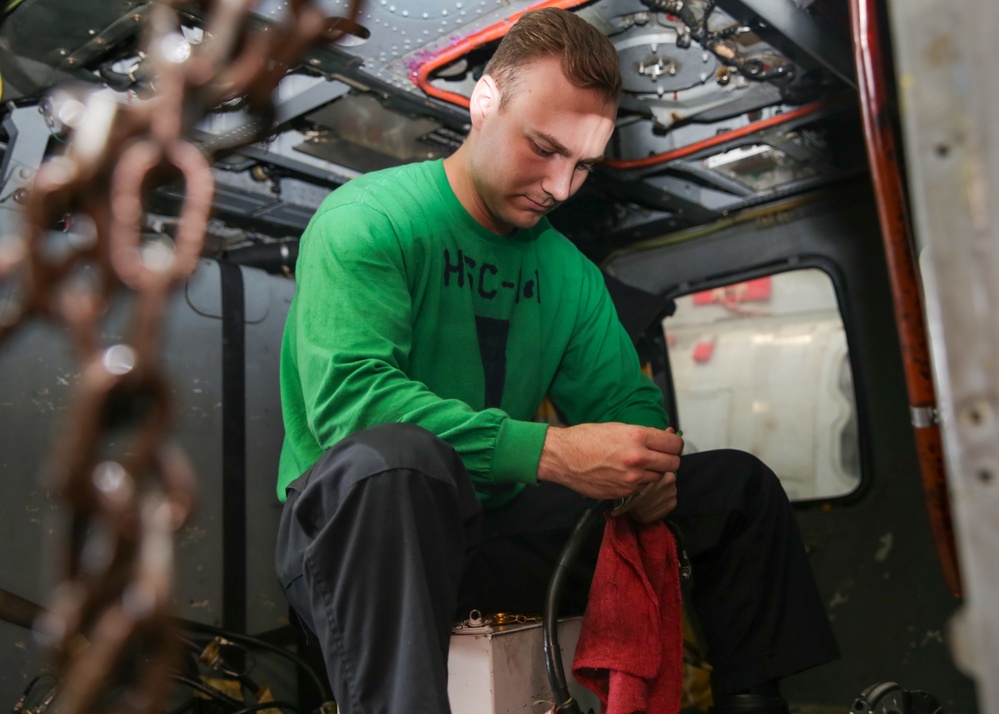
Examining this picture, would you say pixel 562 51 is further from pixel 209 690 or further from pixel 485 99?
pixel 209 690

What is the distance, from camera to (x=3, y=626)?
92.2 inches

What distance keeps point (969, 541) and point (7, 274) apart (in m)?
0.59

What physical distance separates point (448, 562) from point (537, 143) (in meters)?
1.00

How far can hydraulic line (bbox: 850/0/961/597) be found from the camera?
899 mm

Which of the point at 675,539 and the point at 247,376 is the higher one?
the point at 247,376

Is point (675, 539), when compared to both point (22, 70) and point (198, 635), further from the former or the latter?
point (22, 70)

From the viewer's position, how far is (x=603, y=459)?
60.8 inches

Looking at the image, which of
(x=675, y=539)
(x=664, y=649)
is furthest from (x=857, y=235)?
(x=664, y=649)

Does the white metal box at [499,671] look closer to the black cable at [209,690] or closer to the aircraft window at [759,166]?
the black cable at [209,690]

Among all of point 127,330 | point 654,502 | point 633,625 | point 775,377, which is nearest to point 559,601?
point 633,625

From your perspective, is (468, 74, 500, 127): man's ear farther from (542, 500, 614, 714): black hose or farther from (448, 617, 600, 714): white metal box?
(448, 617, 600, 714): white metal box

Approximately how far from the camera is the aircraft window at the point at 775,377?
10.4ft

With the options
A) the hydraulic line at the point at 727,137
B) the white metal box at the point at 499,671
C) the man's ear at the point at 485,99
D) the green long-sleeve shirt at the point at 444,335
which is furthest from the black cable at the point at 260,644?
the hydraulic line at the point at 727,137

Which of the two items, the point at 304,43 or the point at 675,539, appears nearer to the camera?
the point at 304,43
